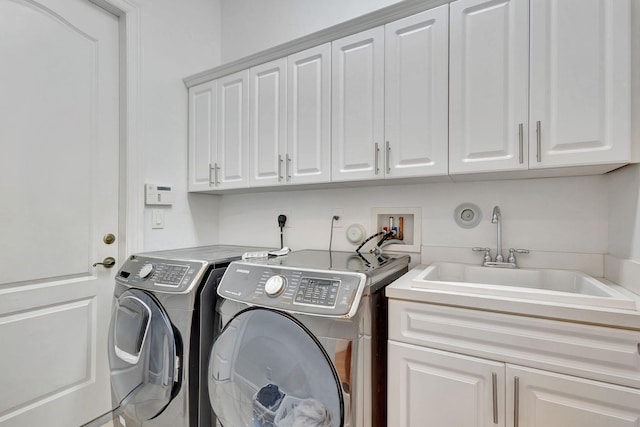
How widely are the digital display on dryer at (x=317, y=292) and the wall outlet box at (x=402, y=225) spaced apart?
2.54 ft

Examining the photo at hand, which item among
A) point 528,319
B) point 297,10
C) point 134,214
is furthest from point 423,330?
Result: point 297,10

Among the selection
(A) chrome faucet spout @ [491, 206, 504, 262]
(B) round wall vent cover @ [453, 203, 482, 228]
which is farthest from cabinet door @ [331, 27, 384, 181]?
(A) chrome faucet spout @ [491, 206, 504, 262]

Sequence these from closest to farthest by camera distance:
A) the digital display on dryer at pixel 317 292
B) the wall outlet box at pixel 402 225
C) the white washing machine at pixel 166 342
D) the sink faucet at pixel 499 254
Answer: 1. the digital display on dryer at pixel 317 292
2. the white washing machine at pixel 166 342
3. the sink faucet at pixel 499 254
4. the wall outlet box at pixel 402 225

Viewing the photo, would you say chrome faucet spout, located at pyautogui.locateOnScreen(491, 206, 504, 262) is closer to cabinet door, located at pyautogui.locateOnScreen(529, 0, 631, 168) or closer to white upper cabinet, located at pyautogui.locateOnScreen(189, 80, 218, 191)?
cabinet door, located at pyautogui.locateOnScreen(529, 0, 631, 168)

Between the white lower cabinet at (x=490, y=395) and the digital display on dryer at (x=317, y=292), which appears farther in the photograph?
the digital display on dryer at (x=317, y=292)

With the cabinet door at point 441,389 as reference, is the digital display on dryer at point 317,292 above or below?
above

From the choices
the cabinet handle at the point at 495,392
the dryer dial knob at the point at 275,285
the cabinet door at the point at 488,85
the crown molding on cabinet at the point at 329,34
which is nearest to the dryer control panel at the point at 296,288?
the dryer dial knob at the point at 275,285

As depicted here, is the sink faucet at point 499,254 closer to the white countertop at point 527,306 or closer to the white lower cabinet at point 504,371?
the white countertop at point 527,306

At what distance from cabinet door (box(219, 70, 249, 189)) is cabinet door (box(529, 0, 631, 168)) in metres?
1.54

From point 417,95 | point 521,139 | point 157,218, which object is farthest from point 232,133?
point 521,139

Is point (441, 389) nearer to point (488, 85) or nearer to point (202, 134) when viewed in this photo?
point (488, 85)

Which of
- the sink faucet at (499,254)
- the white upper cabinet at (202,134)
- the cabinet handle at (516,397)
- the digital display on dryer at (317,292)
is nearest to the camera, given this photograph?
the cabinet handle at (516,397)

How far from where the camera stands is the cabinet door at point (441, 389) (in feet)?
3.31

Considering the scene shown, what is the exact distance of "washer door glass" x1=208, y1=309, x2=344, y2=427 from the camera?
107 centimetres
